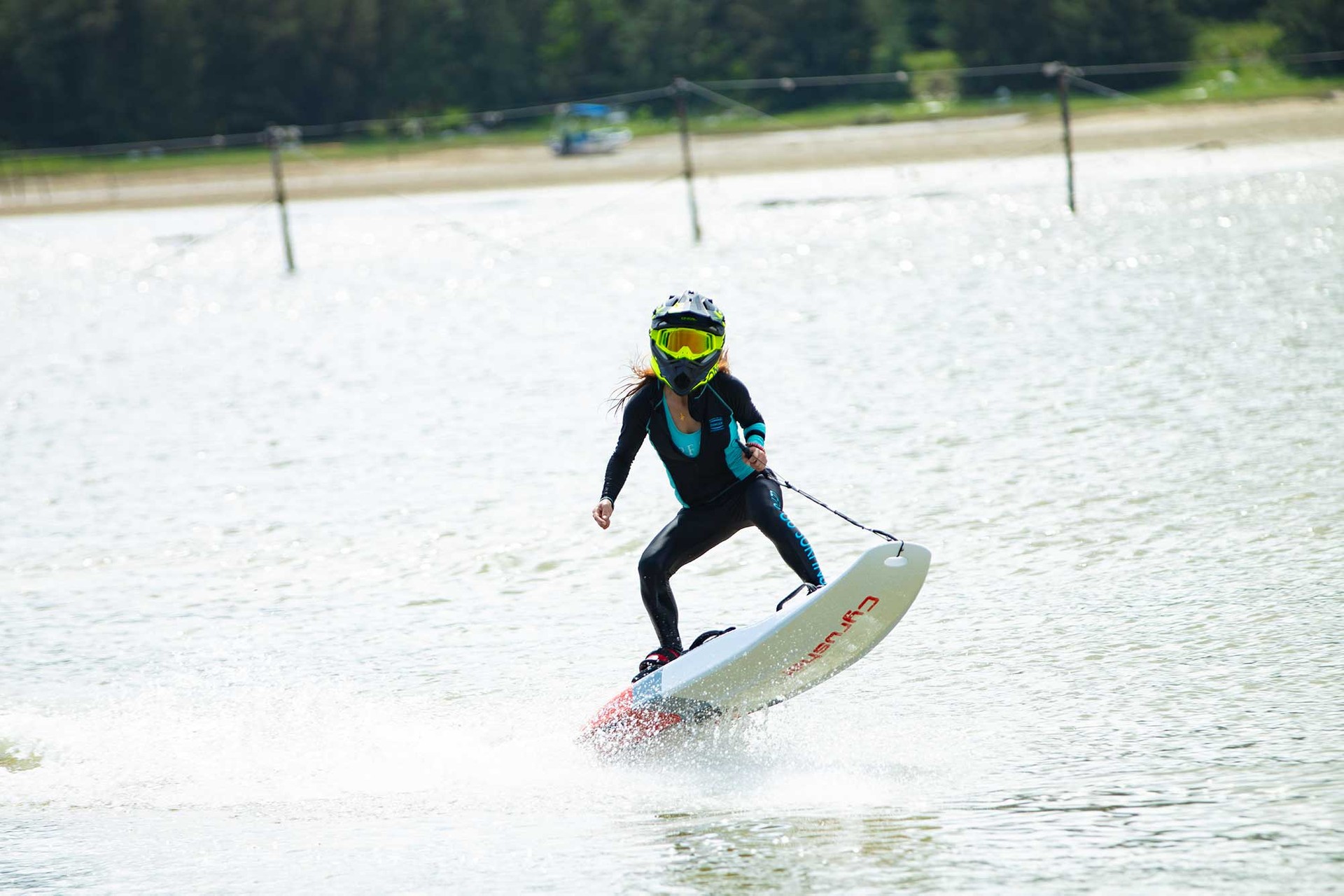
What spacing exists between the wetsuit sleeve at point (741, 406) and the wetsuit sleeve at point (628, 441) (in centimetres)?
30

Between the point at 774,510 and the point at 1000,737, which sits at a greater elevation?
the point at 774,510

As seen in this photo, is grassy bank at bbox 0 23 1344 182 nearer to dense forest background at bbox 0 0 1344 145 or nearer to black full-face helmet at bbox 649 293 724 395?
dense forest background at bbox 0 0 1344 145

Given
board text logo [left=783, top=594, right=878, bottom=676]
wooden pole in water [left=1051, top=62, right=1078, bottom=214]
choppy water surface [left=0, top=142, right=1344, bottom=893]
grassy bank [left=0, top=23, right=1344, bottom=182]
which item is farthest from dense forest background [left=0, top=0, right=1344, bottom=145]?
board text logo [left=783, top=594, right=878, bottom=676]

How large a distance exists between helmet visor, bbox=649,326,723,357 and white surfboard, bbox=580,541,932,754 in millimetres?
934

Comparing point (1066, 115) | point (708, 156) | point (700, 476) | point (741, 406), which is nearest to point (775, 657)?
point (700, 476)

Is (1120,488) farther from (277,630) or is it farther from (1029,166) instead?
(1029,166)

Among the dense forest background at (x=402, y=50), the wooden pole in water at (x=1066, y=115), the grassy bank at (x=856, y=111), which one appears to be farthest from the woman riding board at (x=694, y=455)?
the dense forest background at (x=402, y=50)

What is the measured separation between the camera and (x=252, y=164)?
2159 inches

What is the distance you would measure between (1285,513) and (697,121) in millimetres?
43470

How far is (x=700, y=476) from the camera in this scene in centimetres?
595

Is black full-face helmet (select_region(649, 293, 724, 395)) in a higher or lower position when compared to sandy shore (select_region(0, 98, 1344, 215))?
higher

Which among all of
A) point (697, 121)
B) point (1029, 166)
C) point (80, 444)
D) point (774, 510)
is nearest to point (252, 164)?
point (697, 121)

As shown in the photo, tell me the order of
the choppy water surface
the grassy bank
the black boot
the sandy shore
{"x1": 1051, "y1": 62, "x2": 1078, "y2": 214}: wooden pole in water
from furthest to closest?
the grassy bank < the sandy shore < {"x1": 1051, "y1": 62, "x2": 1078, "y2": 214}: wooden pole in water < the black boot < the choppy water surface

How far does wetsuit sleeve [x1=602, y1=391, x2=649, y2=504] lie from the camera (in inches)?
235
